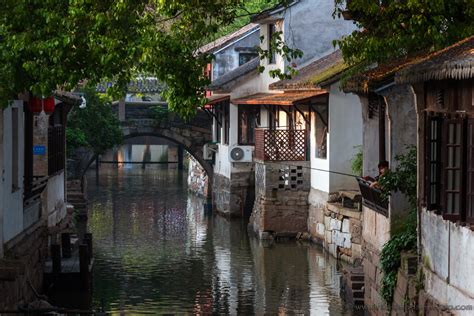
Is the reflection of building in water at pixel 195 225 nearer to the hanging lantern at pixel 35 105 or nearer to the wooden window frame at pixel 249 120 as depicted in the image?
the wooden window frame at pixel 249 120

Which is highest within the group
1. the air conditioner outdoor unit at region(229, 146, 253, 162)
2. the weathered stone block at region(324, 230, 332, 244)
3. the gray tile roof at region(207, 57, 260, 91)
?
the gray tile roof at region(207, 57, 260, 91)

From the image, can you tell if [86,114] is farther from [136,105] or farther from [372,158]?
[372,158]

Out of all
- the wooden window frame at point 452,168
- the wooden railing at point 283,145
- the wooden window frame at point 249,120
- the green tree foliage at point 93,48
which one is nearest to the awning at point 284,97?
the wooden railing at point 283,145

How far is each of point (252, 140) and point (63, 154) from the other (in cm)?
1350

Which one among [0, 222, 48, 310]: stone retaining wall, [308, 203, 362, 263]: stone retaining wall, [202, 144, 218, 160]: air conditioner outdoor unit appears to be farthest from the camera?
[202, 144, 218, 160]: air conditioner outdoor unit

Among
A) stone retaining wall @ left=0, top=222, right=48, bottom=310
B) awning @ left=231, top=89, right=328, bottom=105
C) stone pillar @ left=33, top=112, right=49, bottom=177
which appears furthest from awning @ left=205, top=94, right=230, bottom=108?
stone retaining wall @ left=0, top=222, right=48, bottom=310

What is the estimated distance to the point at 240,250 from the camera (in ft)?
124

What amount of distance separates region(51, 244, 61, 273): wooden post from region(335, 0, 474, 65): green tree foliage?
25.9 feet

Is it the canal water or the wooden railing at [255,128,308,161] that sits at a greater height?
the wooden railing at [255,128,308,161]

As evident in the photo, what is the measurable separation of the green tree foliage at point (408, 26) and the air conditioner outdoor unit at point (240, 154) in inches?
984

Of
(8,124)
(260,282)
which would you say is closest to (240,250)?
(260,282)

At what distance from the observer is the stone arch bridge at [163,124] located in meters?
61.4

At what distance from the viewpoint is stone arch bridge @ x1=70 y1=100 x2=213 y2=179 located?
6144 centimetres

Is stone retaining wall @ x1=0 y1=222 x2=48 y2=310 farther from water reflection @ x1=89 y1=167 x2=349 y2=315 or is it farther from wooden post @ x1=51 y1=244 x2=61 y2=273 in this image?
water reflection @ x1=89 y1=167 x2=349 y2=315
